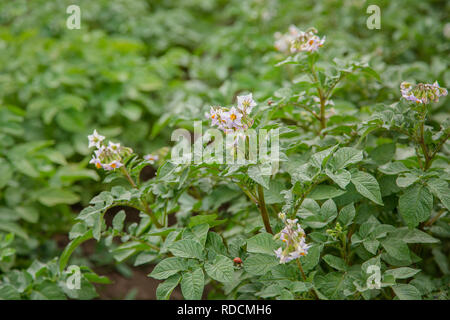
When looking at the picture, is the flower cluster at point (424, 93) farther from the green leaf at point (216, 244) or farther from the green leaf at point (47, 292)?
the green leaf at point (47, 292)

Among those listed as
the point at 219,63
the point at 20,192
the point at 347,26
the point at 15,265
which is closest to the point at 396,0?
the point at 347,26

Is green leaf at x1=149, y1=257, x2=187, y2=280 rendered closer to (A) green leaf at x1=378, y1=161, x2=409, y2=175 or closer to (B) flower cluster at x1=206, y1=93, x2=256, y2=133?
(B) flower cluster at x1=206, y1=93, x2=256, y2=133

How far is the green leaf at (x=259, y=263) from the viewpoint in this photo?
1.07 meters

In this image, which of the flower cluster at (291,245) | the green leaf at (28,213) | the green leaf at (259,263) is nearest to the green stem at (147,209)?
the green leaf at (259,263)

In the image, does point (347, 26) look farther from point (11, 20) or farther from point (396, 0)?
point (11, 20)

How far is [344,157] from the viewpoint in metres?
1.11

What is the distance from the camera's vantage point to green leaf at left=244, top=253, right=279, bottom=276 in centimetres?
107

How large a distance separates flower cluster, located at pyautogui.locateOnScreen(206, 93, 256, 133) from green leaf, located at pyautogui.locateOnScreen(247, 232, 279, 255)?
30cm

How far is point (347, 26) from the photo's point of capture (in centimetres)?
279

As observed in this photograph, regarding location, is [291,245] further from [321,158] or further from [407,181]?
[407,181]

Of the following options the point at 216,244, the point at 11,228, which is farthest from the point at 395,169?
the point at 11,228

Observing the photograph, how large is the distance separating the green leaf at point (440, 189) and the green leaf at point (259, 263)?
0.48 meters

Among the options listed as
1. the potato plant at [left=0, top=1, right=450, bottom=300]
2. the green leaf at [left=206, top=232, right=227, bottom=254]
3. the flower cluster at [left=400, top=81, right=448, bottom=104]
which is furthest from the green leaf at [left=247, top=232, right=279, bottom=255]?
the flower cluster at [left=400, top=81, right=448, bottom=104]
